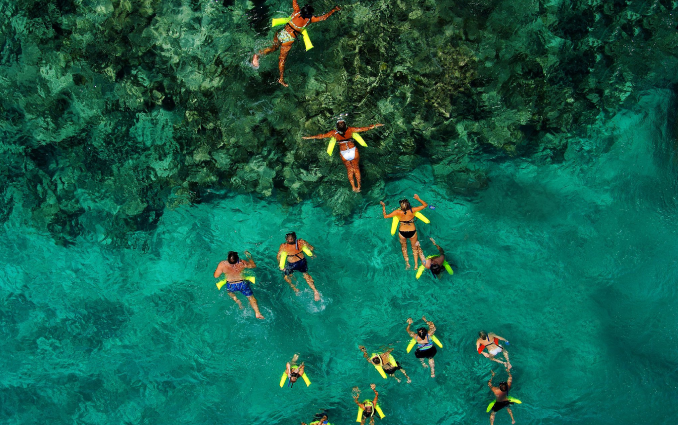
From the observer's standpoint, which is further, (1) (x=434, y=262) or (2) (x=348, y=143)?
(1) (x=434, y=262)

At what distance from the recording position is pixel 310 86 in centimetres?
950

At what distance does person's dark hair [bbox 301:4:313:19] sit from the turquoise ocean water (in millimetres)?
3223

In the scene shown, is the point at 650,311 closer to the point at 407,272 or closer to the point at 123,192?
the point at 407,272

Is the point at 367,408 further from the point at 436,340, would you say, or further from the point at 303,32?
the point at 303,32

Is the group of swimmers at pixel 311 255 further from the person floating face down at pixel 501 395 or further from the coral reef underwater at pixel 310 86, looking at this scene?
the coral reef underwater at pixel 310 86

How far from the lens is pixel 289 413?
1044cm

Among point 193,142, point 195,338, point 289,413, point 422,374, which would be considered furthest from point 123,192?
point 422,374

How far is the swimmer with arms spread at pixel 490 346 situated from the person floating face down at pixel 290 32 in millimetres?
5673

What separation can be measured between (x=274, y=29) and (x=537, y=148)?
16.5 ft

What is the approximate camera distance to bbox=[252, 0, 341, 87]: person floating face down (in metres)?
8.55

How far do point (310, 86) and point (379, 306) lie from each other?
415cm

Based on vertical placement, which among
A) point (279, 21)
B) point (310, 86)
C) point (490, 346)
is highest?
point (279, 21)

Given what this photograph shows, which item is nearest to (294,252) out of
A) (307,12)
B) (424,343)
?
(424,343)

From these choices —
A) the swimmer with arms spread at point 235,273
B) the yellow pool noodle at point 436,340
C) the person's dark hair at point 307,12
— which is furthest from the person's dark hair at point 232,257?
the person's dark hair at point 307,12
